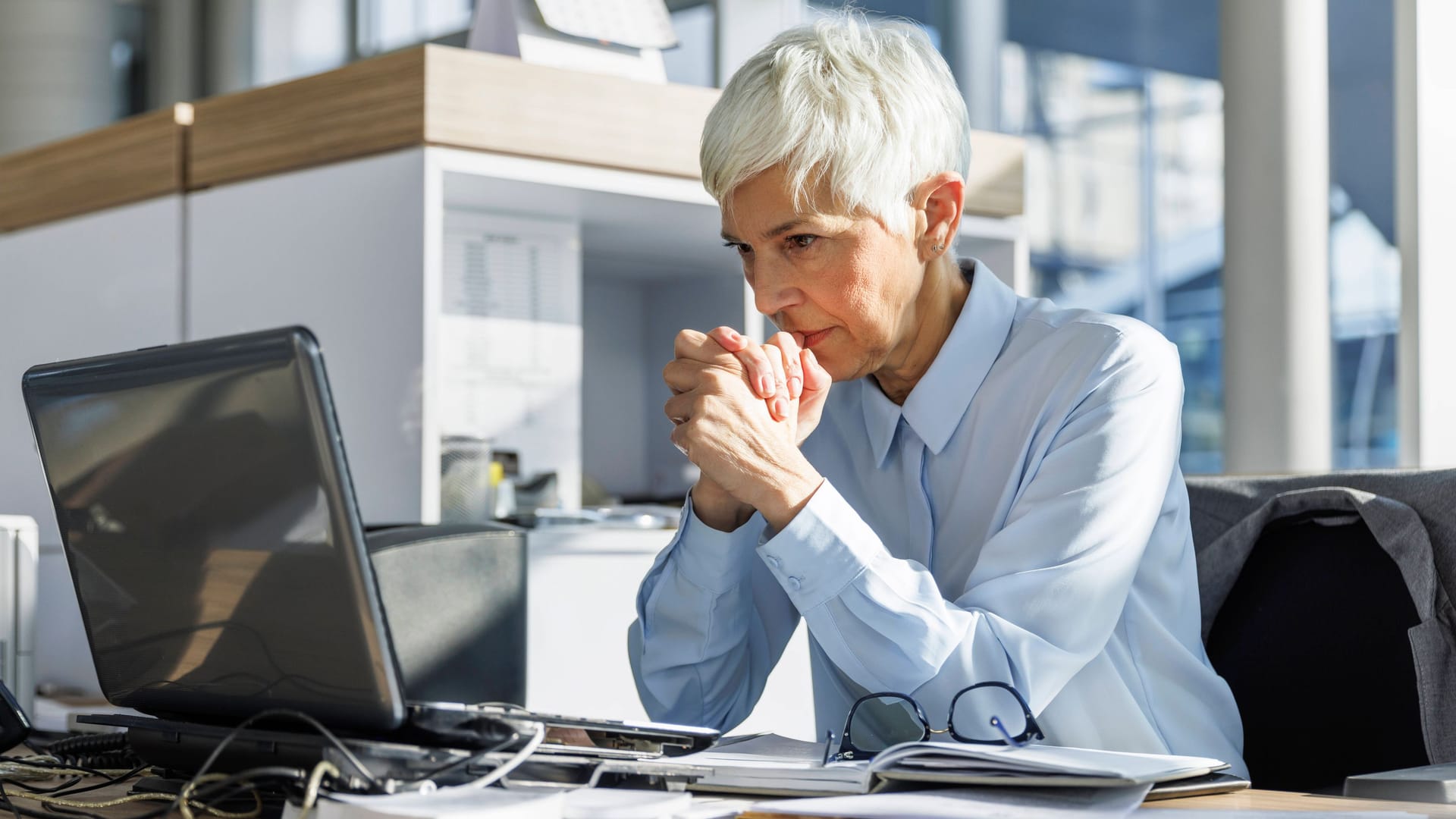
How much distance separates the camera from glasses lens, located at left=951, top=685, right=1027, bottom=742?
1.11 meters

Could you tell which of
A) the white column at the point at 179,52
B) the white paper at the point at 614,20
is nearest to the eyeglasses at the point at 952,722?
the white paper at the point at 614,20

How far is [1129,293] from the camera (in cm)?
650

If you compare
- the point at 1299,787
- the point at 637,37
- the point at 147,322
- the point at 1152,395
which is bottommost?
the point at 1299,787

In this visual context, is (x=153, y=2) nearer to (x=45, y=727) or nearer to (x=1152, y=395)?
(x=45, y=727)

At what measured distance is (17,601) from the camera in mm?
1629

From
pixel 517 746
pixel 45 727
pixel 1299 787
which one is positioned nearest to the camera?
pixel 517 746

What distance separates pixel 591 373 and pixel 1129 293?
14.4 feet

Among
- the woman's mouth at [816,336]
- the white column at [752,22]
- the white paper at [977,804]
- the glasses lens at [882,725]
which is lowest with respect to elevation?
the glasses lens at [882,725]

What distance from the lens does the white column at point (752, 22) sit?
3.25 metres

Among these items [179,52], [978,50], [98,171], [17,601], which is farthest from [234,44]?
[17,601]

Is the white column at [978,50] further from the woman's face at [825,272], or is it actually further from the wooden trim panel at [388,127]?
the woman's face at [825,272]

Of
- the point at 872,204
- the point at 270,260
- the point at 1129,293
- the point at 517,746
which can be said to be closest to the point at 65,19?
the point at 270,260

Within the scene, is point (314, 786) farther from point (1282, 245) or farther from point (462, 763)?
point (1282, 245)

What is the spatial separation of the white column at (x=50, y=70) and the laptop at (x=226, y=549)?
194 inches
